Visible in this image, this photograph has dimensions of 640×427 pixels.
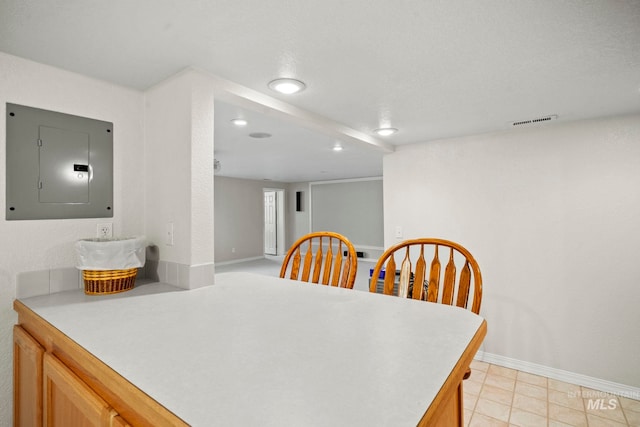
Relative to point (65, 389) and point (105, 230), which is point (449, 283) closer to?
point (65, 389)

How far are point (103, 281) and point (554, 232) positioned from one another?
315 centimetres

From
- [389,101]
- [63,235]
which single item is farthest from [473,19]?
[63,235]

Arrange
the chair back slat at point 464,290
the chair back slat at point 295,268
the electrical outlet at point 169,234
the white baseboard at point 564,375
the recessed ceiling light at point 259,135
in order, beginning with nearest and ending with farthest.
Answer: the chair back slat at point 464,290 < the electrical outlet at point 169,234 < the chair back slat at point 295,268 < the white baseboard at point 564,375 < the recessed ceiling light at point 259,135

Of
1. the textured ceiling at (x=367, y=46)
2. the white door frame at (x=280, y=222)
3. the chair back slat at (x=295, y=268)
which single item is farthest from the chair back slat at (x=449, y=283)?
the white door frame at (x=280, y=222)

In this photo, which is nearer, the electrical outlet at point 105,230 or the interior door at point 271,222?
the electrical outlet at point 105,230

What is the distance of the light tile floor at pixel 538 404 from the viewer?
2043mm

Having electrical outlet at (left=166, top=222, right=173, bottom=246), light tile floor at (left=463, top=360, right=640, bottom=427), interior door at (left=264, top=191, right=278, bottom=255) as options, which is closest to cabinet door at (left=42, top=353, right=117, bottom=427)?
electrical outlet at (left=166, top=222, right=173, bottom=246)

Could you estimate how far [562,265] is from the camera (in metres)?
2.58

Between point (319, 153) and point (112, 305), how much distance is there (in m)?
3.55

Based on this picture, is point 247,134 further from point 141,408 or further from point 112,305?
point 141,408

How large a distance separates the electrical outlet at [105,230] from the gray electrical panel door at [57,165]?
0.16 ft

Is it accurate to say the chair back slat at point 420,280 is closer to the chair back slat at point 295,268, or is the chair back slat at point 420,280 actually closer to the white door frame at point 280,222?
the chair back slat at point 295,268

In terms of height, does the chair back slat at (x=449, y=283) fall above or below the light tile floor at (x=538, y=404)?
above

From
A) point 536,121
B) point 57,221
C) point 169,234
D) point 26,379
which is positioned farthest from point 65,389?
point 536,121
